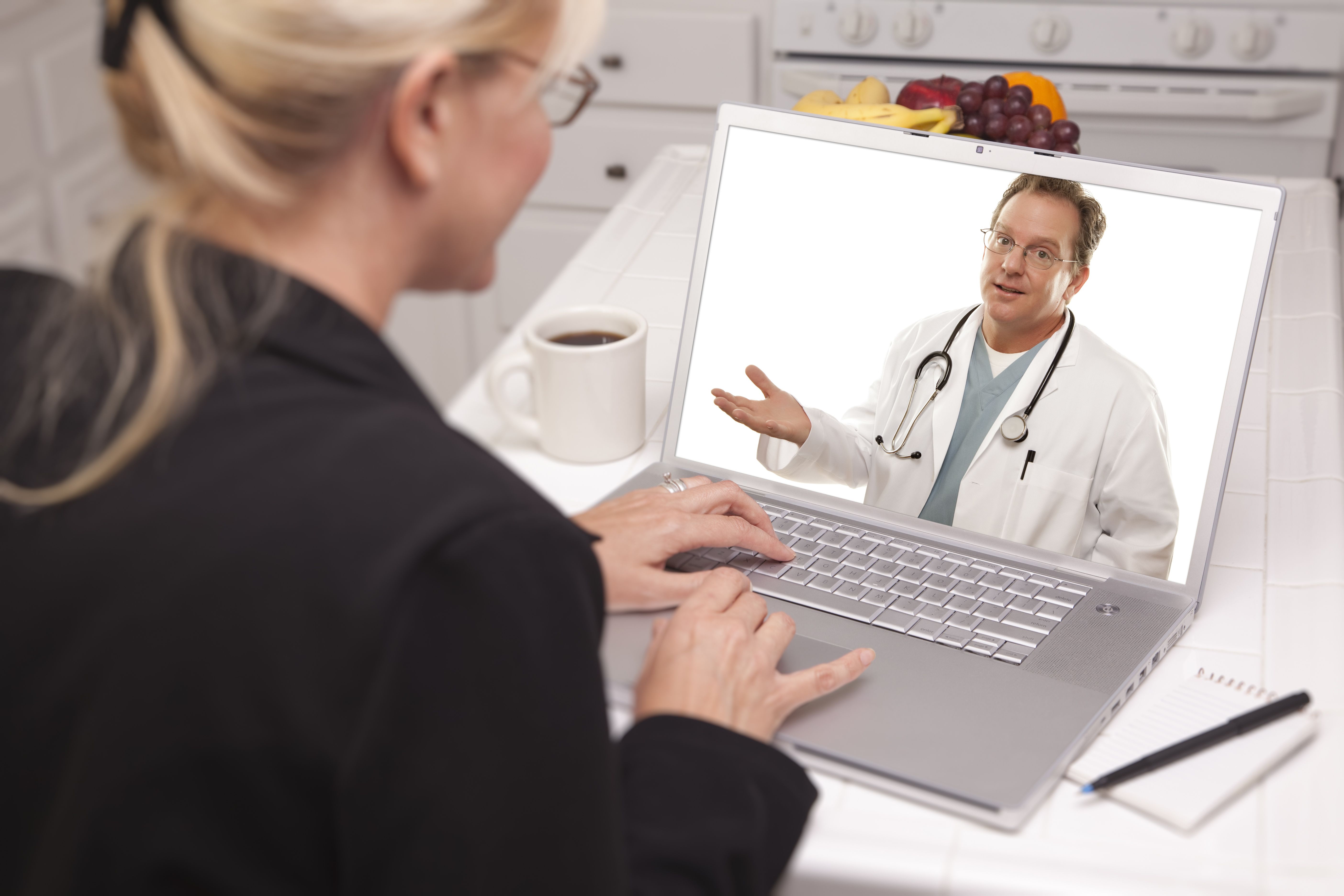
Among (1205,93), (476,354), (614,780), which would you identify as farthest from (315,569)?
(476,354)

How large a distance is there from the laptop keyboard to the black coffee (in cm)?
26

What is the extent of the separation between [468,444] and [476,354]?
2357mm

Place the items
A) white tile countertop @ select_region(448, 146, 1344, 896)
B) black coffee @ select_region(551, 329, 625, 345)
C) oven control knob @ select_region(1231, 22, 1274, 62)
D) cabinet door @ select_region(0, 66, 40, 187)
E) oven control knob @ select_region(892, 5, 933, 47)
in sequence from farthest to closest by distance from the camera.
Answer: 1. oven control knob @ select_region(892, 5, 933, 47)
2. oven control knob @ select_region(1231, 22, 1274, 62)
3. cabinet door @ select_region(0, 66, 40, 187)
4. black coffee @ select_region(551, 329, 625, 345)
5. white tile countertop @ select_region(448, 146, 1344, 896)

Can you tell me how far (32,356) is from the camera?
512 mm

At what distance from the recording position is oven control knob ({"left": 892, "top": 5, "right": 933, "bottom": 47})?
2.22m

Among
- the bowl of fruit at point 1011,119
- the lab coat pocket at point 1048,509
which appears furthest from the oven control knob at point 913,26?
the lab coat pocket at point 1048,509

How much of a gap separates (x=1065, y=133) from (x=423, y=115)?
0.83m

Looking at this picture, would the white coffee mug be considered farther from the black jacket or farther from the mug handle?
the black jacket

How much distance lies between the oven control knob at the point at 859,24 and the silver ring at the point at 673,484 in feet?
5.04

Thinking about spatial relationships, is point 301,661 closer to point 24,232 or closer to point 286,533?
point 286,533

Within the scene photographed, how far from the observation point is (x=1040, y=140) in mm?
1141

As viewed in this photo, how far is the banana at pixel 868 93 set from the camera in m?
1.32

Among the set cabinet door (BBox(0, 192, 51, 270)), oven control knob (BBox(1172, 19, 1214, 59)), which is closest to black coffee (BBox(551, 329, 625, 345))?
cabinet door (BBox(0, 192, 51, 270))

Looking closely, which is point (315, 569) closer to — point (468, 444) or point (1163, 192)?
point (468, 444)
